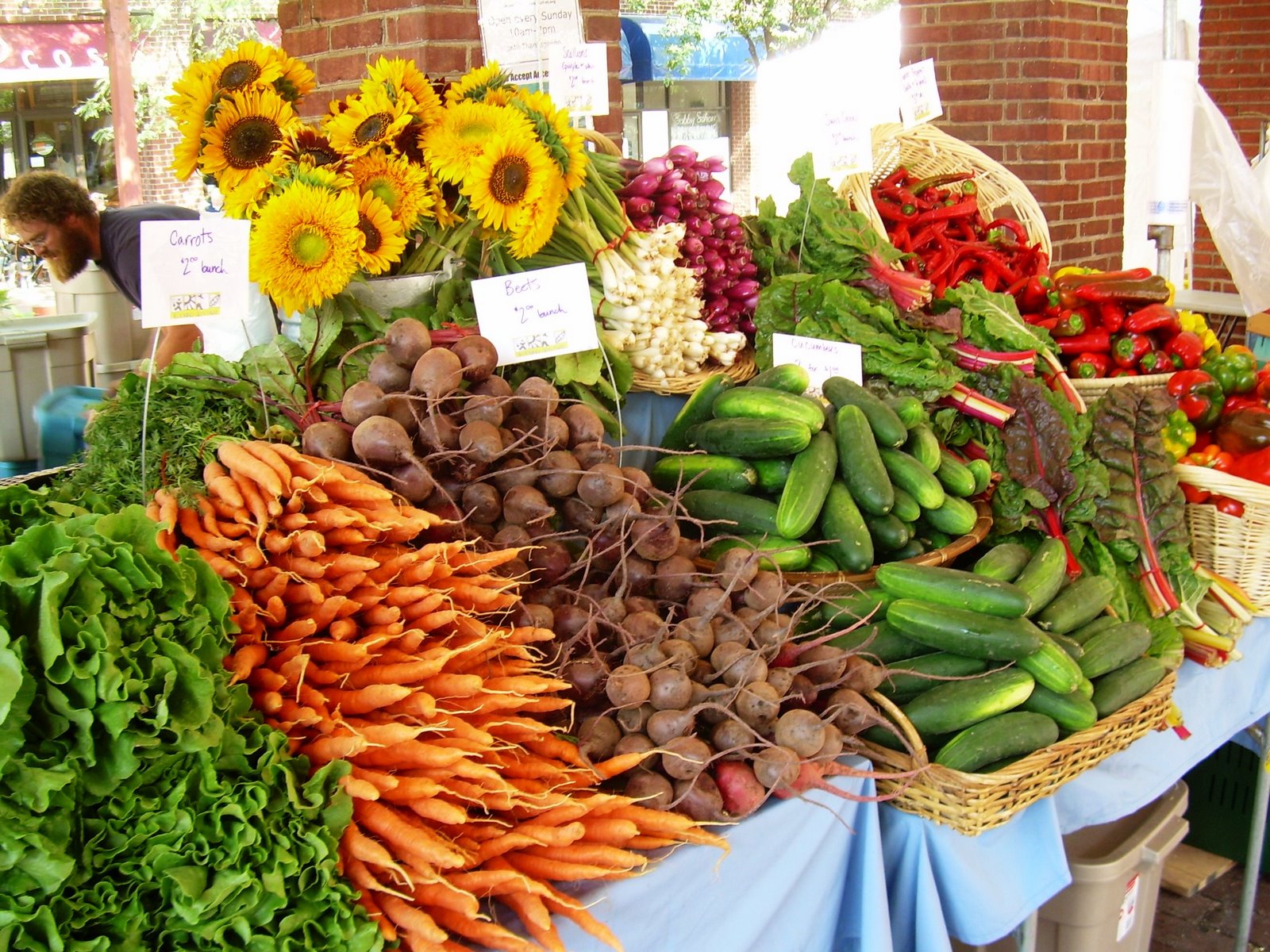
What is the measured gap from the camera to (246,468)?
159 centimetres

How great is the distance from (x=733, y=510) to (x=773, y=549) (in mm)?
169

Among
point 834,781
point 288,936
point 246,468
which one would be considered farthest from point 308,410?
point 834,781

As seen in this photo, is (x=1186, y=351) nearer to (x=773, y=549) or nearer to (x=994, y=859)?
(x=773, y=549)

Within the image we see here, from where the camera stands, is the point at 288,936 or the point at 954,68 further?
the point at 954,68

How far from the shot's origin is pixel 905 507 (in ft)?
7.32

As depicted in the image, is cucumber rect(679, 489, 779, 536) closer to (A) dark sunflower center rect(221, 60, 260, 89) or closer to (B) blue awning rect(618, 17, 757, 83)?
(A) dark sunflower center rect(221, 60, 260, 89)

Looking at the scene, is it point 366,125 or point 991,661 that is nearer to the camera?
point 991,661

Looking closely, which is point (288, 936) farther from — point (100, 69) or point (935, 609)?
point (100, 69)

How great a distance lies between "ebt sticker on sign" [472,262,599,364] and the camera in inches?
83.4

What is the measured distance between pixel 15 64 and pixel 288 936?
12771 millimetres

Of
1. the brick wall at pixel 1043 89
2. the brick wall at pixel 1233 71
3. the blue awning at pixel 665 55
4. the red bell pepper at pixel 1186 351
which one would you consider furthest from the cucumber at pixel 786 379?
the blue awning at pixel 665 55

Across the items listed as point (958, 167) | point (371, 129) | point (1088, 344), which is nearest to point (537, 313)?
point (371, 129)

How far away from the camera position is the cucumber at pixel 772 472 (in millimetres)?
2287

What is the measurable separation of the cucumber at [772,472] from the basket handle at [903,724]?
0.62 m
